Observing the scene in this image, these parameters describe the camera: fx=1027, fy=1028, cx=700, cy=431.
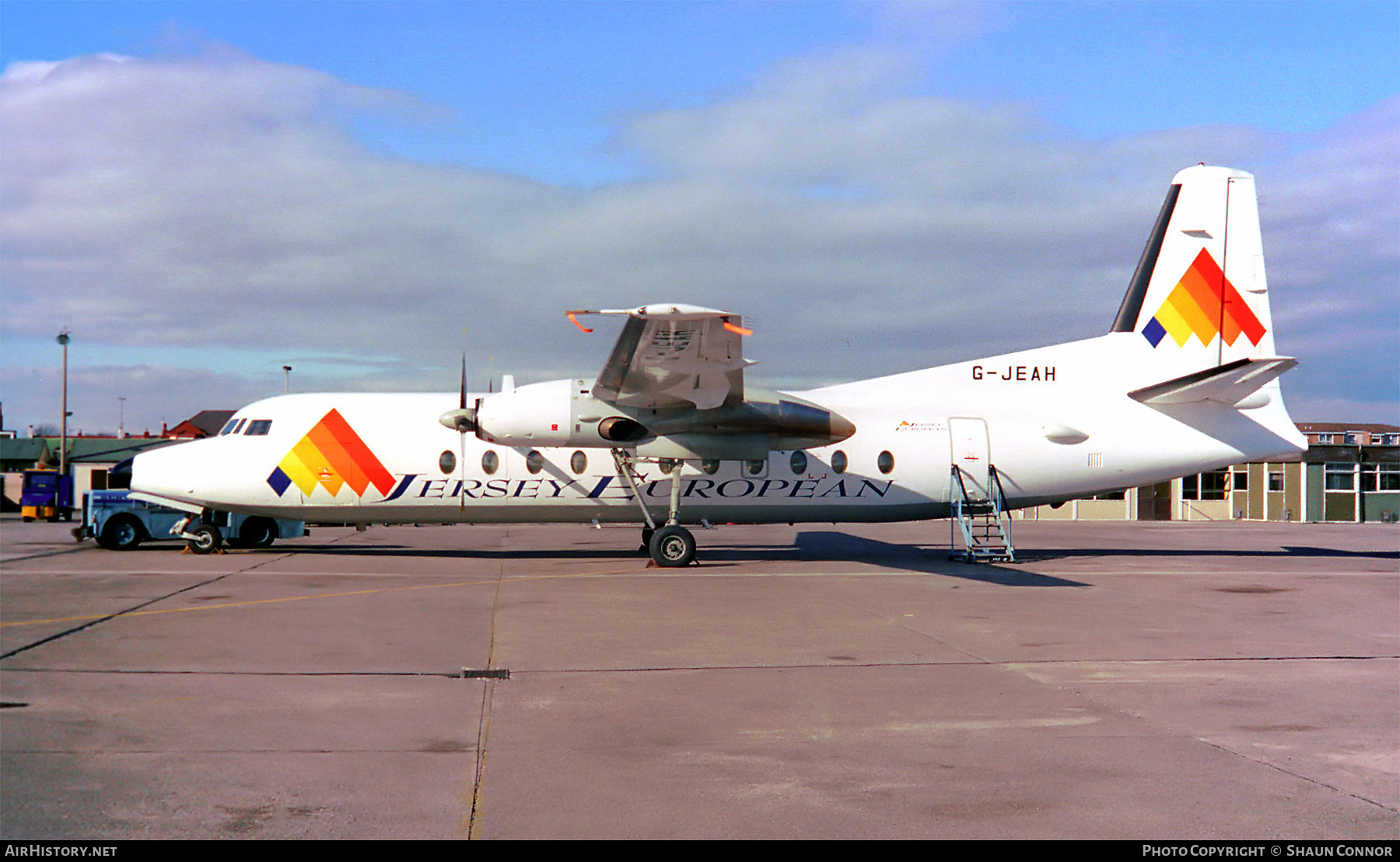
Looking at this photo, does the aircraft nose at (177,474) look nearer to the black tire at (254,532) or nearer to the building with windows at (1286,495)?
the black tire at (254,532)

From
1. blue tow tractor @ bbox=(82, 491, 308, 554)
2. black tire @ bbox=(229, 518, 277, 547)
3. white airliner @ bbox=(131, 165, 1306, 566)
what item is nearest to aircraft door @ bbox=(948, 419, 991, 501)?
white airliner @ bbox=(131, 165, 1306, 566)

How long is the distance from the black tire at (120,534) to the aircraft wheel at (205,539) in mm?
2785

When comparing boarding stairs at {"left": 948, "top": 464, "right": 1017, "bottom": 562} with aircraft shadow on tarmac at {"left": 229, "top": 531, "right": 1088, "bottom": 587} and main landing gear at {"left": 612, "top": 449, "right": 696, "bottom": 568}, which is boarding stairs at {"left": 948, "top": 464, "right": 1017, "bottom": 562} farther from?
main landing gear at {"left": 612, "top": 449, "right": 696, "bottom": 568}

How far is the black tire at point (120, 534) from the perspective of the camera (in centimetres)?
2233

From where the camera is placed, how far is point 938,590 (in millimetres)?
14914

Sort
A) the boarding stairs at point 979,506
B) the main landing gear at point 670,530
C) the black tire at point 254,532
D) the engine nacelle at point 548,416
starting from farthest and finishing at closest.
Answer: the black tire at point 254,532 → the boarding stairs at point 979,506 → the main landing gear at point 670,530 → the engine nacelle at point 548,416

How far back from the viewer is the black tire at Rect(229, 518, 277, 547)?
885 inches

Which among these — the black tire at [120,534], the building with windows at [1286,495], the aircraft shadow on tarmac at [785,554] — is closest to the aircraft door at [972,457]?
the aircraft shadow on tarmac at [785,554]

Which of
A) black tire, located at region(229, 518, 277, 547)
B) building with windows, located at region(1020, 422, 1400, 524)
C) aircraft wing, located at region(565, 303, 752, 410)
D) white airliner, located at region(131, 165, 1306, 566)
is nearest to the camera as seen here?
aircraft wing, located at region(565, 303, 752, 410)

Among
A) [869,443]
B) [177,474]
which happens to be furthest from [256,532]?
[869,443]

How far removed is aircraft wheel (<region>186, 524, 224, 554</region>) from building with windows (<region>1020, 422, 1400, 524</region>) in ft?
131

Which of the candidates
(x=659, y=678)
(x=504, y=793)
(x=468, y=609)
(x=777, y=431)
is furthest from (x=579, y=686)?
(x=777, y=431)

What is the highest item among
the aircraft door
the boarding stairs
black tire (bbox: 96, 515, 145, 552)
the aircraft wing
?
the aircraft wing
